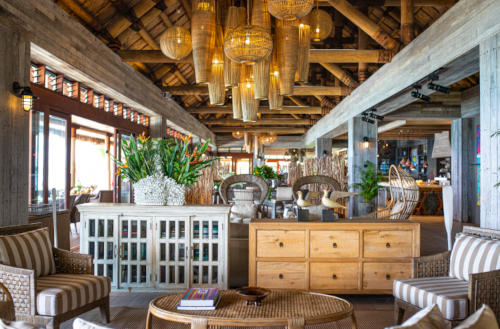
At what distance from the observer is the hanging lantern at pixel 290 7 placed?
11.1 ft

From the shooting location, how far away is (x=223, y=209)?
3912 mm

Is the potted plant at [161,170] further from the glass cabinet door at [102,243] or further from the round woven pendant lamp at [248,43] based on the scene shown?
the round woven pendant lamp at [248,43]

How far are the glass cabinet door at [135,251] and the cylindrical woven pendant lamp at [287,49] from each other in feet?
7.26

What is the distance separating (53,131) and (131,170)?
9.52 ft

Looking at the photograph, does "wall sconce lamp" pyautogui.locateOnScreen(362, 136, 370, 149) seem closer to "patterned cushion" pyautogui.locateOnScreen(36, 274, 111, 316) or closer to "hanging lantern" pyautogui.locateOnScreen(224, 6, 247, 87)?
"hanging lantern" pyautogui.locateOnScreen(224, 6, 247, 87)

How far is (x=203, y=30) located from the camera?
406cm

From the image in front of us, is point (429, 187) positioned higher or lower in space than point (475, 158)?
lower

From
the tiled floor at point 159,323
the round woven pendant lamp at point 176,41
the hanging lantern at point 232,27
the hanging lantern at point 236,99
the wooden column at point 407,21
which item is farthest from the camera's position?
the wooden column at point 407,21

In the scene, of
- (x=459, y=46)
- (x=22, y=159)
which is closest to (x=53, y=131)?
(x=22, y=159)

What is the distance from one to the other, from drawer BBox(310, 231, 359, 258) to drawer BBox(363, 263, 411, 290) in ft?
0.68

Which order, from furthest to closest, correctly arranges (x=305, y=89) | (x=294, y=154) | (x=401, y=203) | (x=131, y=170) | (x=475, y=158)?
(x=294, y=154) < (x=305, y=89) < (x=475, y=158) < (x=401, y=203) < (x=131, y=170)

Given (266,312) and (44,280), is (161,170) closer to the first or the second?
(44,280)

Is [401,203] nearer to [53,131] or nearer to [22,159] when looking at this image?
[22,159]

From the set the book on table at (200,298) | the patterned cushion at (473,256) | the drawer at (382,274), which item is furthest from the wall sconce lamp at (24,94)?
the patterned cushion at (473,256)
